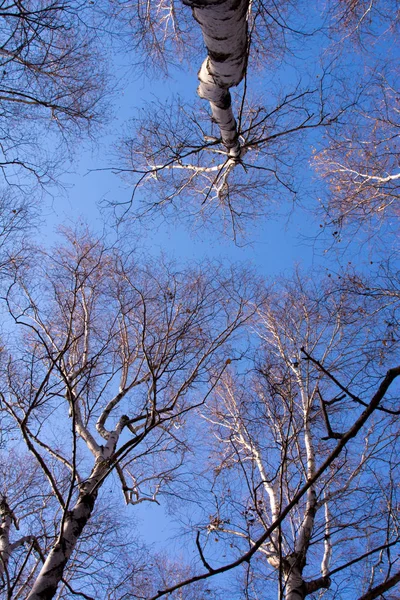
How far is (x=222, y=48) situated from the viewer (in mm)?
2914

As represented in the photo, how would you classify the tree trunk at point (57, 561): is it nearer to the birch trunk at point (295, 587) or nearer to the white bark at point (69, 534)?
the white bark at point (69, 534)

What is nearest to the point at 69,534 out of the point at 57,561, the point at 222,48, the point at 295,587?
the point at 57,561

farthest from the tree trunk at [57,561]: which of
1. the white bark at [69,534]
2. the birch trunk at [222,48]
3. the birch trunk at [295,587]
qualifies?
the birch trunk at [222,48]

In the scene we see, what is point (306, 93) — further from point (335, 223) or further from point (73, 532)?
point (73, 532)

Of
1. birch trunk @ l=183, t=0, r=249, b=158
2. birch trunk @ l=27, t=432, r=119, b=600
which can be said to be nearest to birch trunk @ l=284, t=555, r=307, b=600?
birch trunk @ l=27, t=432, r=119, b=600

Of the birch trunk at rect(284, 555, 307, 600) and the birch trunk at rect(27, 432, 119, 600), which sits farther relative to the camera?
the birch trunk at rect(284, 555, 307, 600)

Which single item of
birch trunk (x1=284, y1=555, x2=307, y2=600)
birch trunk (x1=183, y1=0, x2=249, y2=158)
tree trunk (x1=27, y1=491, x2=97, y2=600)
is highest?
birch trunk (x1=183, y1=0, x2=249, y2=158)

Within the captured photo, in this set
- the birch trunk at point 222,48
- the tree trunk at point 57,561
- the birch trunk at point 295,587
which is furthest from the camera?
the birch trunk at point 295,587

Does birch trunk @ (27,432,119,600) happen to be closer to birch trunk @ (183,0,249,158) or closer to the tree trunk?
the tree trunk

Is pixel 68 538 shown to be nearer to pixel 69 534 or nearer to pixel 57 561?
pixel 69 534

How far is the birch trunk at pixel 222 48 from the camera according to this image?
2.50 metres

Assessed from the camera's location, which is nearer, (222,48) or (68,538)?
(222,48)

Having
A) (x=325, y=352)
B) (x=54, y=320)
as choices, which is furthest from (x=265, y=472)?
(x=54, y=320)

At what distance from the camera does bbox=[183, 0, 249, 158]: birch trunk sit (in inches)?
98.6
